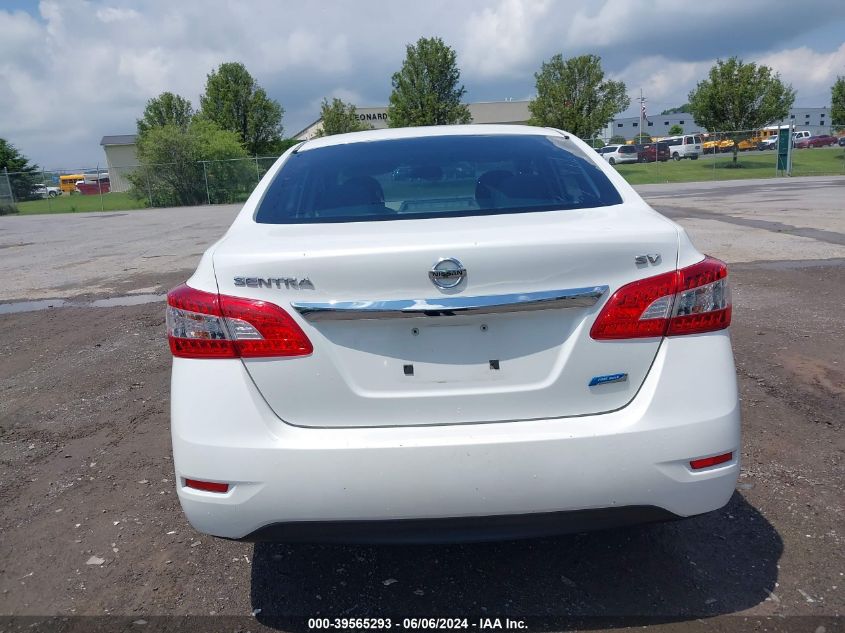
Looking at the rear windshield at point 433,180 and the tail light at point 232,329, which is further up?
the rear windshield at point 433,180

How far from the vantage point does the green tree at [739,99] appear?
39.5 metres

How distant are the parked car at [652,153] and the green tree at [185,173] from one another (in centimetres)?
2515

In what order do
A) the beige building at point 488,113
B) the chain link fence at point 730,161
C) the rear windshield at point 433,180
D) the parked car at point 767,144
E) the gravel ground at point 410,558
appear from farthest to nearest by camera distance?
the beige building at point 488,113 → the parked car at point 767,144 → the chain link fence at point 730,161 → the rear windshield at point 433,180 → the gravel ground at point 410,558

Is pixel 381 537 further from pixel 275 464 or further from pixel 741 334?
pixel 741 334

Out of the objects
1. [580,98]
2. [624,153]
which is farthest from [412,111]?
[624,153]

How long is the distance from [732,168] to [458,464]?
42284 millimetres

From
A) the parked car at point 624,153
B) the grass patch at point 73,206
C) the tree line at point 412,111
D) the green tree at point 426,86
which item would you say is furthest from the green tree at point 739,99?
the grass patch at point 73,206

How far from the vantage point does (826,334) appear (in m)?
5.89

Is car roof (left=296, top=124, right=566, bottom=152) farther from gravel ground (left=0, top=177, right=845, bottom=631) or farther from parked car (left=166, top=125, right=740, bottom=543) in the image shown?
gravel ground (left=0, top=177, right=845, bottom=631)

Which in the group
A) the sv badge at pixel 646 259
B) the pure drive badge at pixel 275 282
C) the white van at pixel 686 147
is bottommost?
the white van at pixel 686 147

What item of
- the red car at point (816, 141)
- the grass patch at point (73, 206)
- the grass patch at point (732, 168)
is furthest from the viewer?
the red car at point (816, 141)

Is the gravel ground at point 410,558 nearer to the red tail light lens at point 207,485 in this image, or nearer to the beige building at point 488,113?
the red tail light lens at point 207,485

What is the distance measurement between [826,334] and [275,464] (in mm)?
5333

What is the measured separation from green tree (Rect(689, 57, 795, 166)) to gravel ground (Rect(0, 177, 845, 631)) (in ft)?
130
